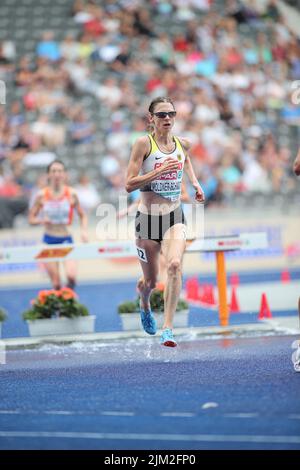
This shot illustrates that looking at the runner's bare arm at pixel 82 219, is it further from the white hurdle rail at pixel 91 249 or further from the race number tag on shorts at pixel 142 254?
the race number tag on shorts at pixel 142 254

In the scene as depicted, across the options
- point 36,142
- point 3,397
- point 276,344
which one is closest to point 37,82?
point 36,142

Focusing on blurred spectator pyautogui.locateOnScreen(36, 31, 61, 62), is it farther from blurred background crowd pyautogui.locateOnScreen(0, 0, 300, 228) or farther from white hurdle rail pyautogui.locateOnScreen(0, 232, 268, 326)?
white hurdle rail pyautogui.locateOnScreen(0, 232, 268, 326)

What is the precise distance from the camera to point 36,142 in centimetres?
2041

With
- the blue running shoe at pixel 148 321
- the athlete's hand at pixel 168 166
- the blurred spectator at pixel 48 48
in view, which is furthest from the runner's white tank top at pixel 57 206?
the blurred spectator at pixel 48 48

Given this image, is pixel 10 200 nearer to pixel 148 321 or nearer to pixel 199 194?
pixel 148 321

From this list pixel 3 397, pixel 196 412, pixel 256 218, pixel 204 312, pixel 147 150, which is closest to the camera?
pixel 196 412

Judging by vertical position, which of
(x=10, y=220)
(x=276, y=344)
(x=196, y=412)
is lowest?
(x=196, y=412)

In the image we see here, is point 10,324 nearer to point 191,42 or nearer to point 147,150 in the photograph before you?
point 147,150

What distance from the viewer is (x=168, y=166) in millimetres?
8727

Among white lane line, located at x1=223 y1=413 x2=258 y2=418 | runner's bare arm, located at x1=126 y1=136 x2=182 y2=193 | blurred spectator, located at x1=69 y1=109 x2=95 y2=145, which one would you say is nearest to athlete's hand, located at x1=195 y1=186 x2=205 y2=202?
runner's bare arm, located at x1=126 y1=136 x2=182 y2=193

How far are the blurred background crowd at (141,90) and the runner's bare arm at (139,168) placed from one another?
958cm

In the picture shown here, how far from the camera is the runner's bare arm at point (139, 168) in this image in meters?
8.72

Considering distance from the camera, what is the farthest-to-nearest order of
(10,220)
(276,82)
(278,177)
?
(276,82), (278,177), (10,220)

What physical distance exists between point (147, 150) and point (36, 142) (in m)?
11.6
